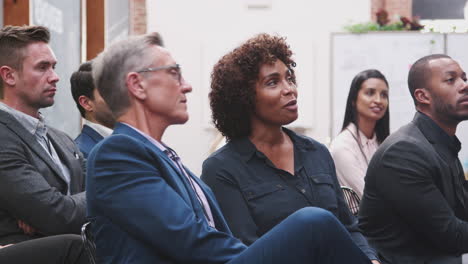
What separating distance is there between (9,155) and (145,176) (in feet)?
3.58

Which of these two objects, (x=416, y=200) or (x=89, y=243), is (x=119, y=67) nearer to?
(x=89, y=243)

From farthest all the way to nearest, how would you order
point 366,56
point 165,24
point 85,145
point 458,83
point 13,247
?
point 165,24 < point 366,56 < point 85,145 < point 458,83 < point 13,247

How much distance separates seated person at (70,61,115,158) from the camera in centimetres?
373

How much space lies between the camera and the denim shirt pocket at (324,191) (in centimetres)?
257

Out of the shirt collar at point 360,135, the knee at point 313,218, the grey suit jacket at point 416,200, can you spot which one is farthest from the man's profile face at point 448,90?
the knee at point 313,218

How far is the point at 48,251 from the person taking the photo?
7.75 ft

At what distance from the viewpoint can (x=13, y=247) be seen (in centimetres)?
234

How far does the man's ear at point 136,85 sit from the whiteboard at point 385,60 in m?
Result: 6.79

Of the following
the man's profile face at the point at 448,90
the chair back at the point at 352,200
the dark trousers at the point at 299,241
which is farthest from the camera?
the chair back at the point at 352,200

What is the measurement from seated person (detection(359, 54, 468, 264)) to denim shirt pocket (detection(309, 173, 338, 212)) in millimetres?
410

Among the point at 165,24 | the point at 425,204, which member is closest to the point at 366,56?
the point at 165,24

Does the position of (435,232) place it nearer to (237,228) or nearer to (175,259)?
(237,228)

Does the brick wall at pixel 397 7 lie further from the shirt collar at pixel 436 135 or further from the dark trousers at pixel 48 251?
the dark trousers at pixel 48 251

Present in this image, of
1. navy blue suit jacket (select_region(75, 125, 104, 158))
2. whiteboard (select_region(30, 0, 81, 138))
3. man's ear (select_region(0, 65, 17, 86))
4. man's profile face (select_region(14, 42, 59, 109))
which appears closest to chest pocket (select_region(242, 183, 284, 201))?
man's profile face (select_region(14, 42, 59, 109))
